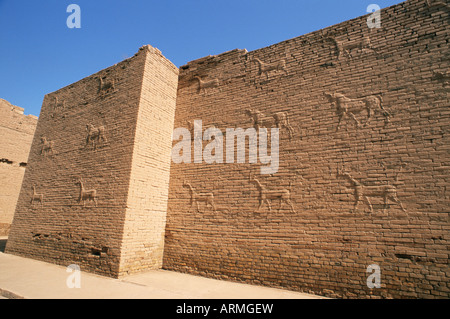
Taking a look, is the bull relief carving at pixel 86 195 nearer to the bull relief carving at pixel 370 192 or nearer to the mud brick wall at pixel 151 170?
the mud brick wall at pixel 151 170

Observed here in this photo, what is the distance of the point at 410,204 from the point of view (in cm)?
415

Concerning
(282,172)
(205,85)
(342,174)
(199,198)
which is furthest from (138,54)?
(342,174)

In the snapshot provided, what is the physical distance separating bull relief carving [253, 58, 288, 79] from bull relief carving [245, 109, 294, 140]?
36.6 inches

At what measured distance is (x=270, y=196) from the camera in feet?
17.4

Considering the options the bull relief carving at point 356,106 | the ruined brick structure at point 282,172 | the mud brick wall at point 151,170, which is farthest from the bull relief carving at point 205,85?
the bull relief carving at point 356,106

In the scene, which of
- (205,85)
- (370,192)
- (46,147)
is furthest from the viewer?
(46,147)

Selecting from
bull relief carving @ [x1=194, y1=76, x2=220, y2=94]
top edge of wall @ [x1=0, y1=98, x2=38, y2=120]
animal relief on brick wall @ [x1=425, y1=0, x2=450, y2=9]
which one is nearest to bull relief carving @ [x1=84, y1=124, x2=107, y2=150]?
bull relief carving @ [x1=194, y1=76, x2=220, y2=94]

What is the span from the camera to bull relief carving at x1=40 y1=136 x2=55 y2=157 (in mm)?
8255

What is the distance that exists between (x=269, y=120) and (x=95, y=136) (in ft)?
15.5

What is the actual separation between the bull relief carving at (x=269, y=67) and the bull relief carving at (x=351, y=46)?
3.57ft

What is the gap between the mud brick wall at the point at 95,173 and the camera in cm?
592

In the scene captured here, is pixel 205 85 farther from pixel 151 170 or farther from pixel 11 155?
pixel 11 155

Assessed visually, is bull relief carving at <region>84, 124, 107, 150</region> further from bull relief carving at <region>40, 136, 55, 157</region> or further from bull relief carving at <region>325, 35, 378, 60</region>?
bull relief carving at <region>325, 35, 378, 60</region>

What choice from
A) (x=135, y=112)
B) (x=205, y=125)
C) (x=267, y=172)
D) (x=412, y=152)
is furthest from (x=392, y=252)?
(x=135, y=112)
